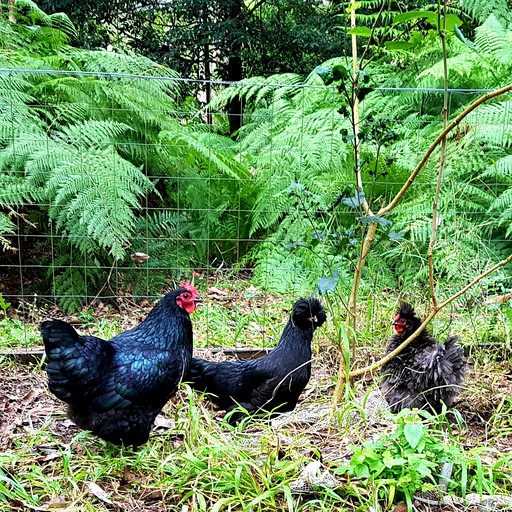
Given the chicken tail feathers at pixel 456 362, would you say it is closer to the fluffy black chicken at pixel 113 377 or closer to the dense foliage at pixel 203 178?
the dense foliage at pixel 203 178

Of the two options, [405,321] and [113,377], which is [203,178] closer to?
[405,321]

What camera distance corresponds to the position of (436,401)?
3049mm

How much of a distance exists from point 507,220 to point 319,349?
2.08 meters

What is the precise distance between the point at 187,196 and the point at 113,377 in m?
2.72

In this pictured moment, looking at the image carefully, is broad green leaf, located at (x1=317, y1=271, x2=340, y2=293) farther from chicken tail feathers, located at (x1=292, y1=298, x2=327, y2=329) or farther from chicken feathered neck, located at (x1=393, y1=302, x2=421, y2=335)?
chicken feathered neck, located at (x1=393, y1=302, x2=421, y2=335)

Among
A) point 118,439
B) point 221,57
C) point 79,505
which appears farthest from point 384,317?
point 221,57

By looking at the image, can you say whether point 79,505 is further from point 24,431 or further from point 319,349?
point 319,349

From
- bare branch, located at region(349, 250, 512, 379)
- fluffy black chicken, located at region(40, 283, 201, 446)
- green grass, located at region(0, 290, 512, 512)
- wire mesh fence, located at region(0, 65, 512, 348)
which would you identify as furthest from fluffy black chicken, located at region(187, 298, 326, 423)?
wire mesh fence, located at region(0, 65, 512, 348)

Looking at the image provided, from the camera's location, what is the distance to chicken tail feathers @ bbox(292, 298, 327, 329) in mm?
3260

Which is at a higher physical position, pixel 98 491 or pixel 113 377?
pixel 113 377

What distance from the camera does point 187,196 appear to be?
5.05 m

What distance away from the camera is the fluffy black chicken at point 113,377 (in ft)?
8.11

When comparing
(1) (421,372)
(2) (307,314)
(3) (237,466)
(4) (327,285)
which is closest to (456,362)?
(1) (421,372)

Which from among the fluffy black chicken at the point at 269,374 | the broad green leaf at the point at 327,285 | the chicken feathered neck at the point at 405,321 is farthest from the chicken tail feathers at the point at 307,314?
the broad green leaf at the point at 327,285
